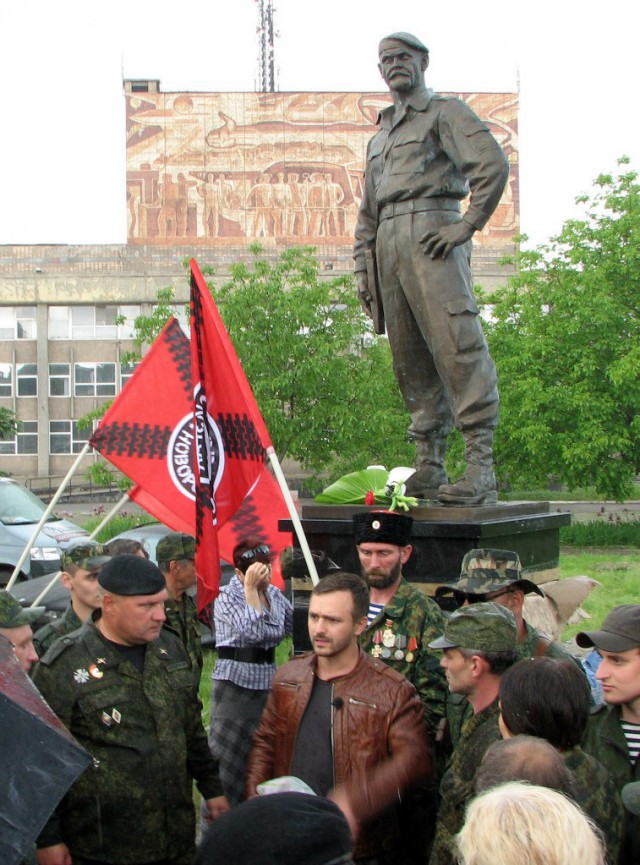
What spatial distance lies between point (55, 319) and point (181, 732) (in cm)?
4756

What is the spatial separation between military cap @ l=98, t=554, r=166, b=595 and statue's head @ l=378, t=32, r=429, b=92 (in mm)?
3274

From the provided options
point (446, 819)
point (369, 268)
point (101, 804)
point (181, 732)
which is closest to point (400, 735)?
point (446, 819)

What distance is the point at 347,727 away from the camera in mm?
3602

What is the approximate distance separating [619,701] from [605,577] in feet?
36.3

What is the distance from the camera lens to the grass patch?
35.7 ft

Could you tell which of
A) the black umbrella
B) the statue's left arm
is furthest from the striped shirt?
the black umbrella

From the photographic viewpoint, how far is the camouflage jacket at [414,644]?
4.15m

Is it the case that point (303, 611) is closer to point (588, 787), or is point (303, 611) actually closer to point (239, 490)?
point (239, 490)

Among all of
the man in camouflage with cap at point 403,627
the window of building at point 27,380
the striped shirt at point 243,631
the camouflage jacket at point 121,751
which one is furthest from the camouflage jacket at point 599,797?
the window of building at point 27,380

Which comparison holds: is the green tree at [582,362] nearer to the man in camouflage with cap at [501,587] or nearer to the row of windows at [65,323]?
the man in camouflage with cap at [501,587]

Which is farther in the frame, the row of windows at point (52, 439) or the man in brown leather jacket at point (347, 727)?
the row of windows at point (52, 439)

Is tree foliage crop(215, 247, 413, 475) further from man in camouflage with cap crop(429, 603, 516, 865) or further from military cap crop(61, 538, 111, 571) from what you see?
man in camouflage with cap crop(429, 603, 516, 865)

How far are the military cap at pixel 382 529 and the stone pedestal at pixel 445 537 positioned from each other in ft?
3.15

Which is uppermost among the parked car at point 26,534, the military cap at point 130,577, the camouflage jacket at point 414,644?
the military cap at point 130,577
